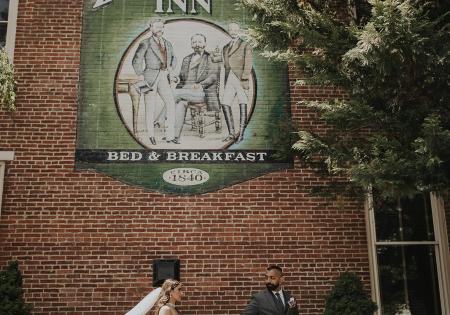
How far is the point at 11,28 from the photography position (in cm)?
902

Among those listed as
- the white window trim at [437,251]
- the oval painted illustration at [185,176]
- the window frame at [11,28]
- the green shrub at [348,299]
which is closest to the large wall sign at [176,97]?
the oval painted illustration at [185,176]

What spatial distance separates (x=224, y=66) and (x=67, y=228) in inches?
150

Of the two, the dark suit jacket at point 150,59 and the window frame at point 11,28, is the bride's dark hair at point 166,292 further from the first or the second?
the window frame at point 11,28

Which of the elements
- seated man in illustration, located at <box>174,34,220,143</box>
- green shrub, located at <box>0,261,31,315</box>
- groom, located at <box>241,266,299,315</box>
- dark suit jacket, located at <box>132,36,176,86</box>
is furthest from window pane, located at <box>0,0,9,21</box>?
groom, located at <box>241,266,299,315</box>

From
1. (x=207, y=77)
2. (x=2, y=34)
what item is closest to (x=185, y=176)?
(x=207, y=77)

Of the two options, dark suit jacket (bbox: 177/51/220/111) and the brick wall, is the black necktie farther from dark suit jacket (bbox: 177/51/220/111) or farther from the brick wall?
dark suit jacket (bbox: 177/51/220/111)

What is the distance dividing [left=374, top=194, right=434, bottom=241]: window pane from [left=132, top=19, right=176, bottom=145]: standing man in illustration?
3.78 meters

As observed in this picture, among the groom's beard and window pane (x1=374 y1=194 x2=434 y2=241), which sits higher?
window pane (x1=374 y1=194 x2=434 y2=241)

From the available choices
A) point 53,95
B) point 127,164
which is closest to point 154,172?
point 127,164

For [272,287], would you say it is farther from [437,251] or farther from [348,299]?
[437,251]

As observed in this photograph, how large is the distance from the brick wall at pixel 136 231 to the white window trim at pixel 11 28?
67cm

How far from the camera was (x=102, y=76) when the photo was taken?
8.89m

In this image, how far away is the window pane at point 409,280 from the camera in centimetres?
823

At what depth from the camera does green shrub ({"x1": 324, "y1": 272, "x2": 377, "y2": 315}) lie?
7270 mm
